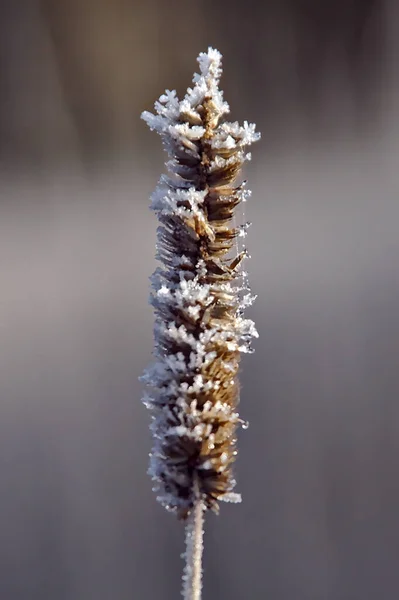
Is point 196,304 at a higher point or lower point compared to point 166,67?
lower

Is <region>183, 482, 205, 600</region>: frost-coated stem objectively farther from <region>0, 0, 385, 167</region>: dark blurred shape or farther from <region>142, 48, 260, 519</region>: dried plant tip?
<region>0, 0, 385, 167</region>: dark blurred shape

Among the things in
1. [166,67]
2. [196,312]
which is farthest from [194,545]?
[166,67]

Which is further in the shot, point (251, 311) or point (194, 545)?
point (251, 311)

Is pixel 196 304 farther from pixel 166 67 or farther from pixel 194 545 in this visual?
pixel 166 67

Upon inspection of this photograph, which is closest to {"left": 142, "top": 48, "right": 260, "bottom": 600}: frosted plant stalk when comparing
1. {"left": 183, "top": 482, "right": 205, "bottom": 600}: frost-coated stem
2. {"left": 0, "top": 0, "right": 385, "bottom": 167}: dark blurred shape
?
{"left": 183, "top": 482, "right": 205, "bottom": 600}: frost-coated stem

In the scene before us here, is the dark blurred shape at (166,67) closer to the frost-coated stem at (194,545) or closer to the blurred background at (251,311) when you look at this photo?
the blurred background at (251,311)

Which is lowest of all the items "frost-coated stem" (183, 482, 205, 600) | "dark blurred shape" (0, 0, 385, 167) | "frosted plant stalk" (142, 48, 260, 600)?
"frost-coated stem" (183, 482, 205, 600)

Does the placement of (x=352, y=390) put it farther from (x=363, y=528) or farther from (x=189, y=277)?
(x=189, y=277)

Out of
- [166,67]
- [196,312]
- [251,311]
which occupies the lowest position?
[196,312]
